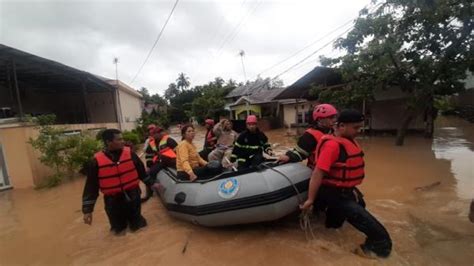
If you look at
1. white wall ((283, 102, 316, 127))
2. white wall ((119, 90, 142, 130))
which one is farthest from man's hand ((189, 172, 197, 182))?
white wall ((283, 102, 316, 127))

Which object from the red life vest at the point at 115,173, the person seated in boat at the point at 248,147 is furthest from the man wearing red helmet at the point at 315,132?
the red life vest at the point at 115,173

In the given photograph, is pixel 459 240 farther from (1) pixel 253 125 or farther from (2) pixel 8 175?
(2) pixel 8 175

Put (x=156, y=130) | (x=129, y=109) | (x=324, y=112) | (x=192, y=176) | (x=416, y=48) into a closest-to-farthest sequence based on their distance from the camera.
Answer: (x=324, y=112) → (x=192, y=176) → (x=156, y=130) → (x=416, y=48) → (x=129, y=109)

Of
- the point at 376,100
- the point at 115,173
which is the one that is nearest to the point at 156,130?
the point at 115,173

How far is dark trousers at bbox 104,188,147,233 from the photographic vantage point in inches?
141

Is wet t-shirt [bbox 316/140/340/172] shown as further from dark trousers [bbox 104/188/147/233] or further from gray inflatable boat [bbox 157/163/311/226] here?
dark trousers [bbox 104/188/147/233]

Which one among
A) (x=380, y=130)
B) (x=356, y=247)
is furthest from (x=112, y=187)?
(x=380, y=130)

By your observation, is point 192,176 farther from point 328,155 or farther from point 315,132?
point 328,155

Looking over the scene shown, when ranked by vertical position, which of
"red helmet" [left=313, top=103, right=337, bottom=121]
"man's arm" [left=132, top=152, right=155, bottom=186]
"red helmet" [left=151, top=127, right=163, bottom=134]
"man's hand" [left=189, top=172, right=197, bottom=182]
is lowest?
"man's hand" [left=189, top=172, right=197, bottom=182]

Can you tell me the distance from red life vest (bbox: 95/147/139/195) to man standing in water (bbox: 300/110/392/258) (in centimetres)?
221

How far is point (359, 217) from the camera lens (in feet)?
8.57

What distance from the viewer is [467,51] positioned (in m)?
8.20

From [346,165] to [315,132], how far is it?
2.24 ft

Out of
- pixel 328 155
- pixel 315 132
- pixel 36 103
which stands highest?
pixel 36 103
